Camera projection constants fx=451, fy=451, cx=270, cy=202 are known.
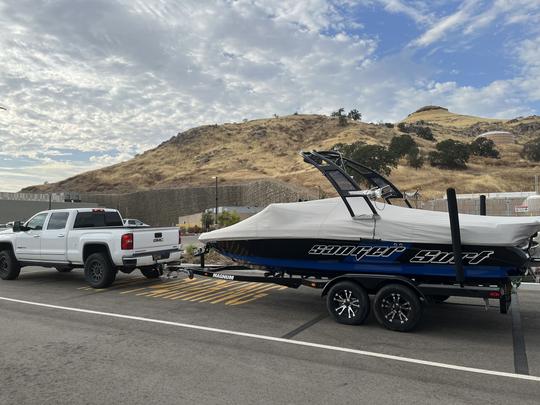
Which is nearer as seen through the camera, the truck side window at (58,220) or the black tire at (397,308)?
the black tire at (397,308)

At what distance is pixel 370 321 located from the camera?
7660mm

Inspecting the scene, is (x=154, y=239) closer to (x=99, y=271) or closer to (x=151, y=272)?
(x=99, y=271)

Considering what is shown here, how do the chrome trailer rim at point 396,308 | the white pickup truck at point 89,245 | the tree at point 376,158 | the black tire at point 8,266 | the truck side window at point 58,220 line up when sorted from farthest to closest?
the tree at point 376,158, the black tire at point 8,266, the truck side window at point 58,220, the white pickup truck at point 89,245, the chrome trailer rim at point 396,308

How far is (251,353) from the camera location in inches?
236

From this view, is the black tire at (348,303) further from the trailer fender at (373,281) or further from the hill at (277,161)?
the hill at (277,161)

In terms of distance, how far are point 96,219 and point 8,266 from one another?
3054mm

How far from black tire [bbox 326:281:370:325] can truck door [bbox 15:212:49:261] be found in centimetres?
850

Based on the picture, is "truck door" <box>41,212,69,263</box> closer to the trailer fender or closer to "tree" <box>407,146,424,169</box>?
the trailer fender

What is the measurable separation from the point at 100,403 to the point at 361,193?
4.76 m

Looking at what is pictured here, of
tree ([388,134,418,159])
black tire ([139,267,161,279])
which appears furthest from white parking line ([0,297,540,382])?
tree ([388,134,418,159])

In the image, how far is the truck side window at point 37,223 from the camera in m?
12.2

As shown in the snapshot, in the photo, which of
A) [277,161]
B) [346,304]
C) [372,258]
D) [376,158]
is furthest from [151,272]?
[277,161]

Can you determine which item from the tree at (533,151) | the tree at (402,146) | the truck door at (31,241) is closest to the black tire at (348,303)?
the truck door at (31,241)

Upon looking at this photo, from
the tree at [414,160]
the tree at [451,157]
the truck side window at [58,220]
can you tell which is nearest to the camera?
the truck side window at [58,220]
